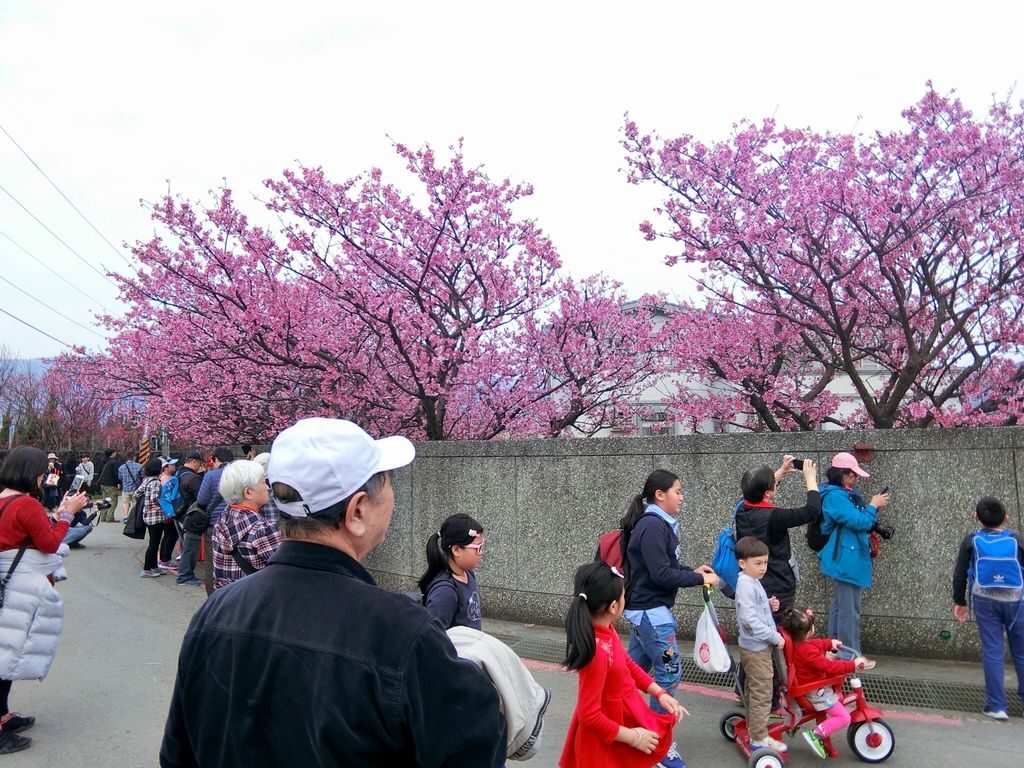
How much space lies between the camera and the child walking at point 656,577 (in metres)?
4.32

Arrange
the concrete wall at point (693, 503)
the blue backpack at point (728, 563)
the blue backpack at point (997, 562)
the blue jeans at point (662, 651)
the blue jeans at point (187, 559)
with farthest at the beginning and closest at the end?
the blue jeans at point (187, 559), the concrete wall at point (693, 503), the blue backpack at point (997, 562), the blue backpack at point (728, 563), the blue jeans at point (662, 651)

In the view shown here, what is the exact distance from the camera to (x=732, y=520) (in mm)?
6750

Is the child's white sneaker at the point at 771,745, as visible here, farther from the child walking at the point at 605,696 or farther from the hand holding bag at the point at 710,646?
the child walking at the point at 605,696

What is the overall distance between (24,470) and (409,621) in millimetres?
4266

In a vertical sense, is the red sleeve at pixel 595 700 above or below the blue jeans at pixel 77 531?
above

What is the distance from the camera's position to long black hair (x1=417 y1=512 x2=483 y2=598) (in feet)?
11.8

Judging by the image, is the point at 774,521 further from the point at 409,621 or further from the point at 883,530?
the point at 409,621

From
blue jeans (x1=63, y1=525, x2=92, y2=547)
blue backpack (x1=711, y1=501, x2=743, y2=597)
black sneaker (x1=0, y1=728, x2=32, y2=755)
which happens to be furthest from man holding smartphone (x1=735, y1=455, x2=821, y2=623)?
blue jeans (x1=63, y1=525, x2=92, y2=547)

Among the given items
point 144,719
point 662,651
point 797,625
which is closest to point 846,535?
point 797,625

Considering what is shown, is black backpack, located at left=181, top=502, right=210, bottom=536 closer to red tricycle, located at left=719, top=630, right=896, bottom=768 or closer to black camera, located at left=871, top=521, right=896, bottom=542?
red tricycle, located at left=719, top=630, right=896, bottom=768

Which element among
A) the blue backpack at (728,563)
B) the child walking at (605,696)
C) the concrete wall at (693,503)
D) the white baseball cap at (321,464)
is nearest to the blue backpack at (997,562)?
the concrete wall at (693,503)

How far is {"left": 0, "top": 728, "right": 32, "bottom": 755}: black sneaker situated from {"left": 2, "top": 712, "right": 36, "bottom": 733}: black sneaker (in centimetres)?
6

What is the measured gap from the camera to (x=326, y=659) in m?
1.44

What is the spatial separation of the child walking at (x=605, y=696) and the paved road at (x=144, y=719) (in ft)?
4.29
